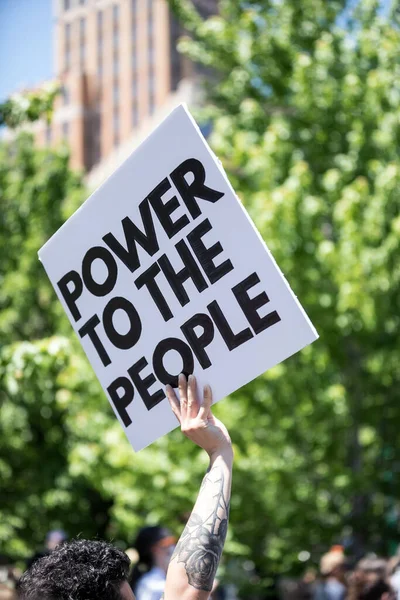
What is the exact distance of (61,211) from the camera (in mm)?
16484

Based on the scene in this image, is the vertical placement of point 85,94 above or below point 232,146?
above

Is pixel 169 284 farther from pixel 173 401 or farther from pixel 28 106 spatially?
pixel 28 106

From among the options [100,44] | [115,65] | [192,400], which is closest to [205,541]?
[192,400]

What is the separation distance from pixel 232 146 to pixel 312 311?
291cm

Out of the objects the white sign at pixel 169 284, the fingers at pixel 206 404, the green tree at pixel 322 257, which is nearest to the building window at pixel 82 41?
the green tree at pixel 322 257

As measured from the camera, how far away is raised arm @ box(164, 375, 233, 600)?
221cm

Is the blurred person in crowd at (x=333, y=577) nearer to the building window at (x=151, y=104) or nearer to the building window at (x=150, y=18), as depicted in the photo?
the building window at (x=151, y=104)

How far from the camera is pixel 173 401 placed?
2.86 metres

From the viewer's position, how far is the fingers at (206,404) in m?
2.64

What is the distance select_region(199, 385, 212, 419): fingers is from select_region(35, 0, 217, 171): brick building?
97245 millimetres

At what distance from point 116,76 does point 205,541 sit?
11296 cm

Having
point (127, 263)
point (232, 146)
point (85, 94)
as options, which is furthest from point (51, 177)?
point (85, 94)

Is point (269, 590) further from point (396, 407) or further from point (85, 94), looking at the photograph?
point (85, 94)

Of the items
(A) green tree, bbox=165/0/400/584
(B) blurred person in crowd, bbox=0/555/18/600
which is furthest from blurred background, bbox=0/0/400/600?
(B) blurred person in crowd, bbox=0/555/18/600
